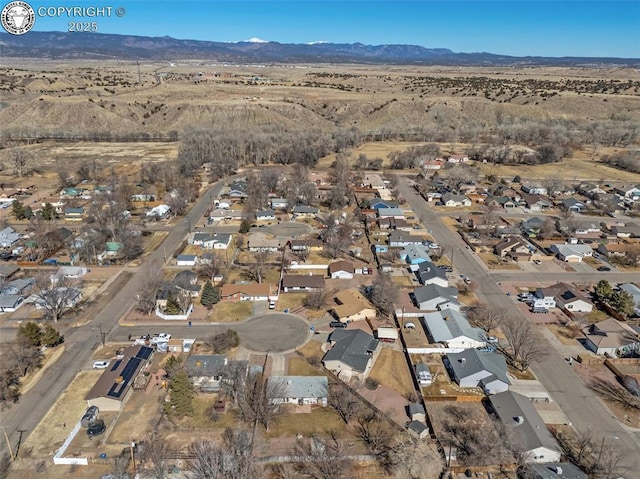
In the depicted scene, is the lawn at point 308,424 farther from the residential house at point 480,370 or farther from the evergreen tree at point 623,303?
the evergreen tree at point 623,303

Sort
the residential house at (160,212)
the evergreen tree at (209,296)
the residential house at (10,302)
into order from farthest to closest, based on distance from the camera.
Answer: the residential house at (160,212) → the evergreen tree at (209,296) → the residential house at (10,302)

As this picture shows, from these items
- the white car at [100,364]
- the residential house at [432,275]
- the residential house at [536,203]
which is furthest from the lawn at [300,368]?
the residential house at [536,203]

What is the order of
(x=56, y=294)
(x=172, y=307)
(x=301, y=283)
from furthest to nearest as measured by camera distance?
(x=301, y=283), (x=172, y=307), (x=56, y=294)

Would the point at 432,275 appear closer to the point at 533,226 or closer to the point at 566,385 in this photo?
the point at 566,385

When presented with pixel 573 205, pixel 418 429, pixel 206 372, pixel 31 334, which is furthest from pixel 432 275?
pixel 573 205

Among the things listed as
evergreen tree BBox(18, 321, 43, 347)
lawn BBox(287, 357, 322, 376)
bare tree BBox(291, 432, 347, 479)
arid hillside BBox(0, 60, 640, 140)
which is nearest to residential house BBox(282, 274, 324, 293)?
lawn BBox(287, 357, 322, 376)

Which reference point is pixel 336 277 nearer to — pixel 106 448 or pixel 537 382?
pixel 537 382

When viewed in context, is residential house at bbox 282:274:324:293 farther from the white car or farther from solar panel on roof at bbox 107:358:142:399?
the white car
